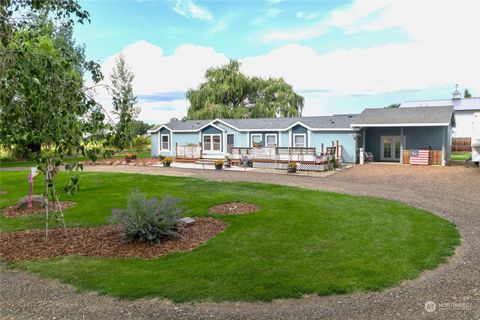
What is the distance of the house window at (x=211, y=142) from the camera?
28.5 meters

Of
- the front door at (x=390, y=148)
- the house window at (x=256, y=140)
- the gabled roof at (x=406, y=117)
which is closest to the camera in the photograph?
the gabled roof at (x=406, y=117)

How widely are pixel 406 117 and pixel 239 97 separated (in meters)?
20.9

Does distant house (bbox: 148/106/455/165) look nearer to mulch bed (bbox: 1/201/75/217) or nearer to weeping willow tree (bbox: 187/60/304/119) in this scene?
weeping willow tree (bbox: 187/60/304/119)

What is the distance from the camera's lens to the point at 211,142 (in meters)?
28.8

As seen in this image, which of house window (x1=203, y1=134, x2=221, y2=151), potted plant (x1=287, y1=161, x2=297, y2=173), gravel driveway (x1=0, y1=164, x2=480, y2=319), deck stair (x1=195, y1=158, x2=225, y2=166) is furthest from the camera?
house window (x1=203, y1=134, x2=221, y2=151)

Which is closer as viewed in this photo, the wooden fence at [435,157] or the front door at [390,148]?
the wooden fence at [435,157]

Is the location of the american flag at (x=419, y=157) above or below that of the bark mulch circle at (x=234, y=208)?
above

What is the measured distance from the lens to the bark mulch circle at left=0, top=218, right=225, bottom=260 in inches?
253

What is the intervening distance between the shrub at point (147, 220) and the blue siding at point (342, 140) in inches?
729

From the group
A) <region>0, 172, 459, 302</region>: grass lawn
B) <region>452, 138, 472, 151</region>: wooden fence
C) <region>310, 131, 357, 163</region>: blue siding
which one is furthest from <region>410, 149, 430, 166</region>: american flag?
<region>452, 138, 472, 151</region>: wooden fence

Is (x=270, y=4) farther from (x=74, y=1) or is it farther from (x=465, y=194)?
(x=465, y=194)

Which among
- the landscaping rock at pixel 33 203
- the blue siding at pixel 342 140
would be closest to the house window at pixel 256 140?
the blue siding at pixel 342 140

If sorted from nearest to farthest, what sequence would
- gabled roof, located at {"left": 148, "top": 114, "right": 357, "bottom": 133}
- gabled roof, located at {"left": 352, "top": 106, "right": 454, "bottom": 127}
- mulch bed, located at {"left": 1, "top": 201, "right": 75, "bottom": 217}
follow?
1. mulch bed, located at {"left": 1, "top": 201, "right": 75, "bottom": 217}
2. gabled roof, located at {"left": 352, "top": 106, "right": 454, "bottom": 127}
3. gabled roof, located at {"left": 148, "top": 114, "right": 357, "bottom": 133}

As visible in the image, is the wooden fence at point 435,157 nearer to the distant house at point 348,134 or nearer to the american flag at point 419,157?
the distant house at point 348,134
